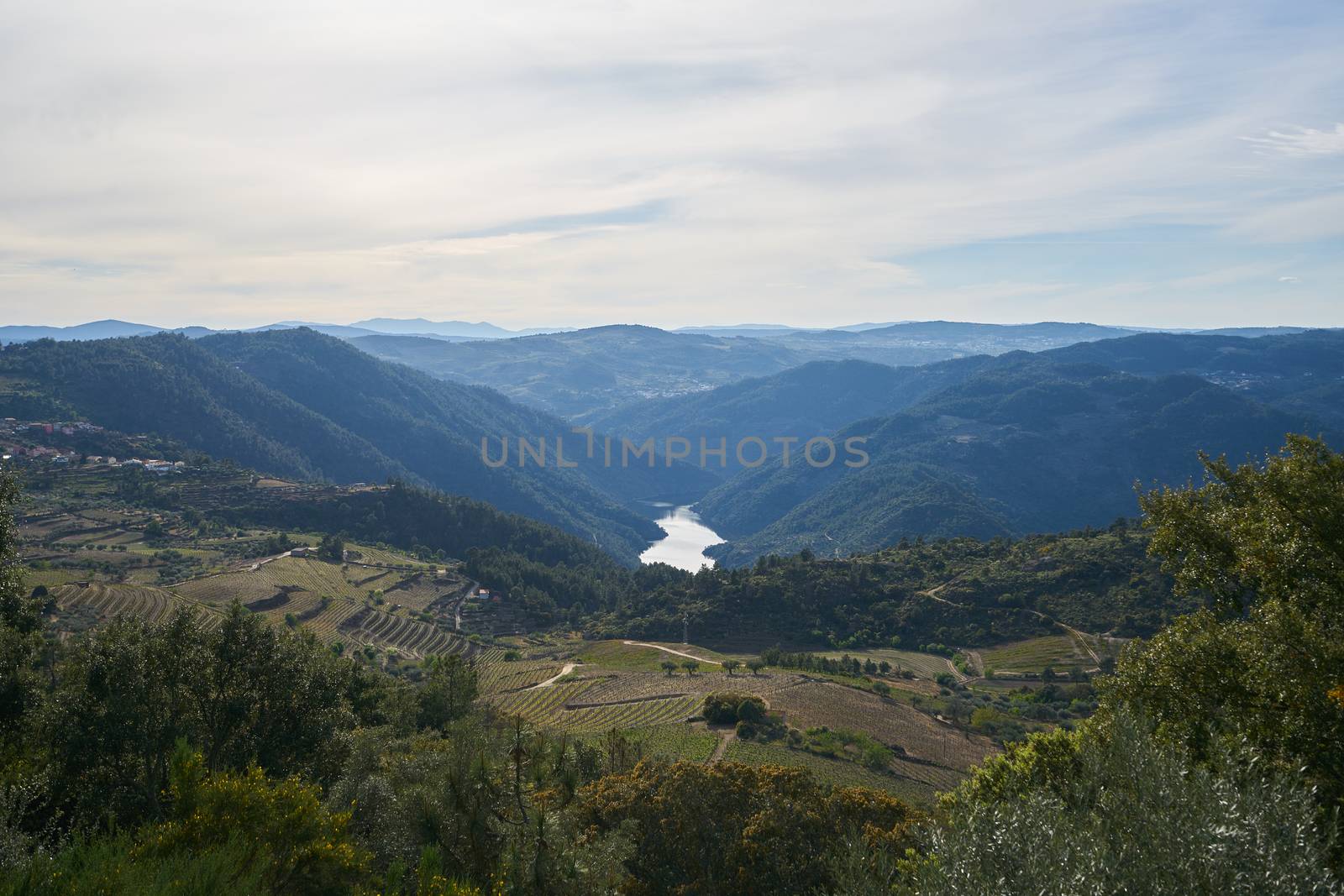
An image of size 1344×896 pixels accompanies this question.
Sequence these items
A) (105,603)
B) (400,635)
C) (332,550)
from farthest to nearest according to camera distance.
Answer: (332,550) < (400,635) < (105,603)

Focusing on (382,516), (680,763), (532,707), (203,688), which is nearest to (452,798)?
(680,763)

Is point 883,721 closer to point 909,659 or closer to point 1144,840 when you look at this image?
point 909,659

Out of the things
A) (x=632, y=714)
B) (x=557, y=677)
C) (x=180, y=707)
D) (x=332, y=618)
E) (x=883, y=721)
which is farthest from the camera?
(x=332, y=618)

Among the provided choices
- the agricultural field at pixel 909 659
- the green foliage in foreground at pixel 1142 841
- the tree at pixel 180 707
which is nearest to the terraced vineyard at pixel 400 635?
the agricultural field at pixel 909 659

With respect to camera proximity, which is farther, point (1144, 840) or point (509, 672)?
point (509, 672)

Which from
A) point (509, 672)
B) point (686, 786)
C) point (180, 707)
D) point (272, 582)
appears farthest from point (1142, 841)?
point (272, 582)

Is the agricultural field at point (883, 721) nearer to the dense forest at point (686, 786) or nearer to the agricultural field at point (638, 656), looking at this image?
the agricultural field at point (638, 656)

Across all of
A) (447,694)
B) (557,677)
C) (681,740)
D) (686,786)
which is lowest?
(557,677)

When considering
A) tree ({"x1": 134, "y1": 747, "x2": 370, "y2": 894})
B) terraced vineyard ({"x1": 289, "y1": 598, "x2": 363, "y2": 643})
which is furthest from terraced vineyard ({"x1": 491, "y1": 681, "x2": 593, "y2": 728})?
tree ({"x1": 134, "y1": 747, "x2": 370, "y2": 894})

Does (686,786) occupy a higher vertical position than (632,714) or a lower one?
higher

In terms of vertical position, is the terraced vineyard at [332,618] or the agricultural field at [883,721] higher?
the agricultural field at [883,721]
